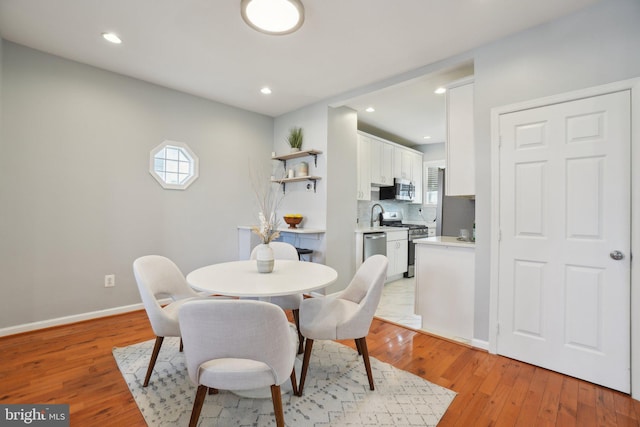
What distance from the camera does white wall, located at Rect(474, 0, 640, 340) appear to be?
191cm

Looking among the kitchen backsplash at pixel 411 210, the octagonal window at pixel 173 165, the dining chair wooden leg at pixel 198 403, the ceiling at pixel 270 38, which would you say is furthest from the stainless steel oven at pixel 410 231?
the dining chair wooden leg at pixel 198 403

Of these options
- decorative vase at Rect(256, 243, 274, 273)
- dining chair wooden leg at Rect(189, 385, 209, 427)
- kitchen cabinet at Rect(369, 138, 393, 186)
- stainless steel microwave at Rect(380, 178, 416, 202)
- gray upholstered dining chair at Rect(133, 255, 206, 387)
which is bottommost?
dining chair wooden leg at Rect(189, 385, 209, 427)

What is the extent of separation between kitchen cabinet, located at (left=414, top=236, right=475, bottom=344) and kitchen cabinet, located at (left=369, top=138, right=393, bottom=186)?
2213mm

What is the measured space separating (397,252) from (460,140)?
97.4 inches

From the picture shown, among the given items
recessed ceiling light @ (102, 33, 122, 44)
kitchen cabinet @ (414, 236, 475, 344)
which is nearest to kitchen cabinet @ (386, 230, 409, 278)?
kitchen cabinet @ (414, 236, 475, 344)

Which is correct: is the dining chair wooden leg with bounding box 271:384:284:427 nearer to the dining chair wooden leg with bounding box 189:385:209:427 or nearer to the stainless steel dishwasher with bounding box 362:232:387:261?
the dining chair wooden leg with bounding box 189:385:209:427

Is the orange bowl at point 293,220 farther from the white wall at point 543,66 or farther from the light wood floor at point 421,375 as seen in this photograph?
the white wall at point 543,66

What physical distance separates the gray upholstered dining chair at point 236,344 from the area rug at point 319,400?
321mm

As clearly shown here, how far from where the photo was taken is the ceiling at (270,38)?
6.85ft

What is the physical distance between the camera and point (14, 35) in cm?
250

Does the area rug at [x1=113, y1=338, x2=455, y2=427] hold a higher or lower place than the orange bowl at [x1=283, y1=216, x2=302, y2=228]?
lower

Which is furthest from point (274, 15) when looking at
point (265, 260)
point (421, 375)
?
point (421, 375)

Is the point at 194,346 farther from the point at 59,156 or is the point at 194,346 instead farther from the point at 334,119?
the point at 334,119

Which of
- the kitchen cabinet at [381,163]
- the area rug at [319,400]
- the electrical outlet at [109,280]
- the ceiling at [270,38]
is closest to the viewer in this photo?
the area rug at [319,400]
